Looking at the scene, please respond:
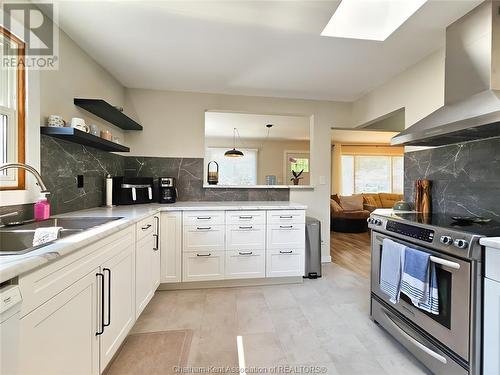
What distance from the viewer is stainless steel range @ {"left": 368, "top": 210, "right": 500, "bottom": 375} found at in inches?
47.4

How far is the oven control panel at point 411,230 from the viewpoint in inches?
56.8

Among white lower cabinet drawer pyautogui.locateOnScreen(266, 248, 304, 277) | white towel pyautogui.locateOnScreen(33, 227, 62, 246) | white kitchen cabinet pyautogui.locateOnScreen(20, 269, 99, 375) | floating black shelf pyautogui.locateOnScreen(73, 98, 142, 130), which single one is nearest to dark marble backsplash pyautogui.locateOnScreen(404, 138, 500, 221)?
white lower cabinet drawer pyautogui.locateOnScreen(266, 248, 304, 277)

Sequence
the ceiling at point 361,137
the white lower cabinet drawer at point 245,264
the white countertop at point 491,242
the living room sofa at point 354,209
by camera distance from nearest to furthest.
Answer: the white countertop at point 491,242 → the white lower cabinet drawer at point 245,264 → the living room sofa at point 354,209 → the ceiling at point 361,137

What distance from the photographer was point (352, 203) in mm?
6172

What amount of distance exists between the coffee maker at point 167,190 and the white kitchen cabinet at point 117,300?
1.16m

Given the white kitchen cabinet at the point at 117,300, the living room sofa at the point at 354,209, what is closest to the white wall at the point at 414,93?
the white kitchen cabinet at the point at 117,300

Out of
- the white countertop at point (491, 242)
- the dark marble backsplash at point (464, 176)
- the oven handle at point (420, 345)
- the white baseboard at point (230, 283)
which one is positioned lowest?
the white baseboard at point (230, 283)

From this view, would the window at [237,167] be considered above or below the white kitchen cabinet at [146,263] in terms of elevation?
above

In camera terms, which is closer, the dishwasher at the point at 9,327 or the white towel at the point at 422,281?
the dishwasher at the point at 9,327

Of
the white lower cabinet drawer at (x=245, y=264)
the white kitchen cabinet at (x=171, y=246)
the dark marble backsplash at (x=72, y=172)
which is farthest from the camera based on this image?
the white lower cabinet drawer at (x=245, y=264)

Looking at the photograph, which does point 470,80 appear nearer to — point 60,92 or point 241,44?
point 241,44

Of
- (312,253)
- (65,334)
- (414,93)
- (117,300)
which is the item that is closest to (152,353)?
(117,300)

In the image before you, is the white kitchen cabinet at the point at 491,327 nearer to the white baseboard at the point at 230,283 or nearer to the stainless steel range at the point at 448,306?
the stainless steel range at the point at 448,306

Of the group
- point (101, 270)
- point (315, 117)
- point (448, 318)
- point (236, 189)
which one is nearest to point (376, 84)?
point (315, 117)
